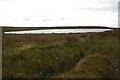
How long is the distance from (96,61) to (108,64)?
3.06ft

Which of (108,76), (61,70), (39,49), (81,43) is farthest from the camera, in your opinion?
(81,43)

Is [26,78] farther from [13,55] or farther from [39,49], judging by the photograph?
[39,49]

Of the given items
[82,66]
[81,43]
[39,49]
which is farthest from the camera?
[81,43]

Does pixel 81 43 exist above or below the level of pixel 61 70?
above

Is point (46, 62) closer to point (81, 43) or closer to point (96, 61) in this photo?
point (96, 61)

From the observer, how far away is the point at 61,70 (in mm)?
25188

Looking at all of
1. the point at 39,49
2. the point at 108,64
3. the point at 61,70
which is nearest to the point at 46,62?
the point at 61,70

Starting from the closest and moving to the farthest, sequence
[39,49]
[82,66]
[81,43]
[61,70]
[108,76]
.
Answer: [108,76] < [82,66] < [61,70] < [39,49] < [81,43]

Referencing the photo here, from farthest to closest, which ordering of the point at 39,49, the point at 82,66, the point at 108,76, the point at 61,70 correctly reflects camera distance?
the point at 39,49, the point at 61,70, the point at 82,66, the point at 108,76

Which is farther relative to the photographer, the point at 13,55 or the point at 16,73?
the point at 13,55

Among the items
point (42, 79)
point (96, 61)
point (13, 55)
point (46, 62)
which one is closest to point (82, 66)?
point (96, 61)

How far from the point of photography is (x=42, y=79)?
72.3ft

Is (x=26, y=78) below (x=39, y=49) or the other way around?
below

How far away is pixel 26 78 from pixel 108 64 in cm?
577
